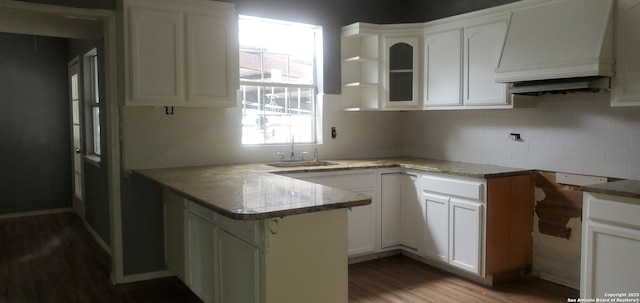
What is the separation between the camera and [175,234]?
3562mm

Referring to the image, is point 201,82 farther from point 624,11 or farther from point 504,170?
point 624,11

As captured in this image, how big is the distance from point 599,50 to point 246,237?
2.43m

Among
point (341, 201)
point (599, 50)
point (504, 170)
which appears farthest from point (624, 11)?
point (341, 201)

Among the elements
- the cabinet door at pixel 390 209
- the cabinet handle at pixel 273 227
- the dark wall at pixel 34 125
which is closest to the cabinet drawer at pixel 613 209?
the cabinet door at pixel 390 209

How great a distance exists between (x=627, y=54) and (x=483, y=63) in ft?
3.49

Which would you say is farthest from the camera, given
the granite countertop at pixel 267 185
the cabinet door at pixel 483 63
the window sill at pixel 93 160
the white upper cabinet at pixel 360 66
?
the window sill at pixel 93 160

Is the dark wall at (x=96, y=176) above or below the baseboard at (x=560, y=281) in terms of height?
above

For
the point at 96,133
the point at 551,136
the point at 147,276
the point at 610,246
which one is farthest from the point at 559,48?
the point at 96,133

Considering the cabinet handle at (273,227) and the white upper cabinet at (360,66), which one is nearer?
the cabinet handle at (273,227)

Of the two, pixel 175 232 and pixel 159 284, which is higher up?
pixel 175 232

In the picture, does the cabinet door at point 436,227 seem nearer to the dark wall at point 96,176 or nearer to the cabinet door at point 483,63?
the cabinet door at point 483,63

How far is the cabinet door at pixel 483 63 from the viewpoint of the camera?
3.79 meters

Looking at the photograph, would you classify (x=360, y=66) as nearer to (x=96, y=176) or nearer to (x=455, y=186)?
(x=455, y=186)

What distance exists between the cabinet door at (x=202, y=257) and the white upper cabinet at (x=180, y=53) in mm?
951
